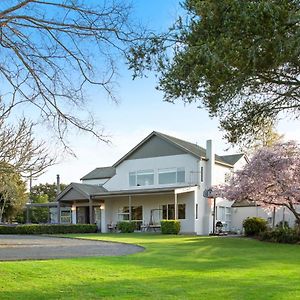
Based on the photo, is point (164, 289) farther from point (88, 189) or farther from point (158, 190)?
point (88, 189)

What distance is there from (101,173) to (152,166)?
10.2 metres

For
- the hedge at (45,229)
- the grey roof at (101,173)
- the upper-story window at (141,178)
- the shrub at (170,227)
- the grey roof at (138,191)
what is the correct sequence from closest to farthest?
the shrub at (170,227) < the hedge at (45,229) < the grey roof at (138,191) < the upper-story window at (141,178) < the grey roof at (101,173)

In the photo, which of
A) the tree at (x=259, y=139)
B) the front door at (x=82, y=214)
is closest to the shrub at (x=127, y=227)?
the front door at (x=82, y=214)

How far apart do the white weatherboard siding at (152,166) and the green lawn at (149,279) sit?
70.5 ft

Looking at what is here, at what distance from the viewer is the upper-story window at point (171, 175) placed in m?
36.2

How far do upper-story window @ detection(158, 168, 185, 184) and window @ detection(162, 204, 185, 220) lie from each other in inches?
76.9

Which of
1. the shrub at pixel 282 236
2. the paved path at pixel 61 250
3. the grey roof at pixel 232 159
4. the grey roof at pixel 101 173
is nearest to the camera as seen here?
the paved path at pixel 61 250

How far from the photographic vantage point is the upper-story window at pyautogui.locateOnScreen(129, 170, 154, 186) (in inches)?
1484

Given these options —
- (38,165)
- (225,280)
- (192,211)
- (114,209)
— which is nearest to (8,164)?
(38,165)

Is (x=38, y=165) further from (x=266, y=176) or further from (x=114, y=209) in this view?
(x=114, y=209)

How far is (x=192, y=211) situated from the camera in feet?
116

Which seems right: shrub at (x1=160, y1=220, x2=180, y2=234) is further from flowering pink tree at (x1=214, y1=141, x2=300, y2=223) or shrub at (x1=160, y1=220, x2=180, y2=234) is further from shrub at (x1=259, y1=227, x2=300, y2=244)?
shrub at (x1=259, y1=227, x2=300, y2=244)

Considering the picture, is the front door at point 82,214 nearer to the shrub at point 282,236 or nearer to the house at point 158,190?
the house at point 158,190

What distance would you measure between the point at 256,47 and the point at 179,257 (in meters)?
10.5
